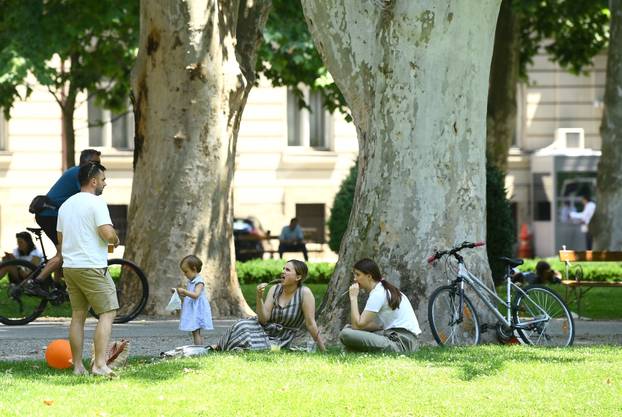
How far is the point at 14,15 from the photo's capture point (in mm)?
24188

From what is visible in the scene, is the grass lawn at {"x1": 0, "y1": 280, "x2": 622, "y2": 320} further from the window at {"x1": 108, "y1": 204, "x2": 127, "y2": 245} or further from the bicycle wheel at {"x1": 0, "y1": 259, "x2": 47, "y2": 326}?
the window at {"x1": 108, "y1": 204, "x2": 127, "y2": 245}

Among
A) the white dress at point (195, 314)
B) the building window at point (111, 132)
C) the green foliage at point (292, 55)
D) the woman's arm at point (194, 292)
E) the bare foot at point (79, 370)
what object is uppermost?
the green foliage at point (292, 55)

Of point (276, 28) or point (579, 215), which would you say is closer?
point (276, 28)

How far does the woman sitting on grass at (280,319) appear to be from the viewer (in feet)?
40.7

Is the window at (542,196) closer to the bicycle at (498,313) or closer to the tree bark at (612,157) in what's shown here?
the tree bark at (612,157)

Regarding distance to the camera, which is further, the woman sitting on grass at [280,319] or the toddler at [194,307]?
the toddler at [194,307]

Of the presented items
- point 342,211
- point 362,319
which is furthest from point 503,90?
point 362,319

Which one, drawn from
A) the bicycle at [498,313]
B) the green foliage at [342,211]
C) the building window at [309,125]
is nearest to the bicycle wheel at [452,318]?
the bicycle at [498,313]

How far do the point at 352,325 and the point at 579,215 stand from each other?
27.0 meters

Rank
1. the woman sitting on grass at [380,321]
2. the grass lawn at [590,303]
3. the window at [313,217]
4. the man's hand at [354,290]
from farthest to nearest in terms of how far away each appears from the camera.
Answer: the window at [313,217] → the grass lawn at [590,303] → the man's hand at [354,290] → the woman sitting on grass at [380,321]

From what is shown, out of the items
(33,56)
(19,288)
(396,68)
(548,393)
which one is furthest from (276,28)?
(548,393)

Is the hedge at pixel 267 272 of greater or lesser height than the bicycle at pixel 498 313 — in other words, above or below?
below

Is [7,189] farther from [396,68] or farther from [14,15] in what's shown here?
[396,68]

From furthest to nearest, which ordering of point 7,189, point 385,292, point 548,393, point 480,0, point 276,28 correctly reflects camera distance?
1. point 7,189
2. point 276,28
3. point 480,0
4. point 385,292
5. point 548,393
